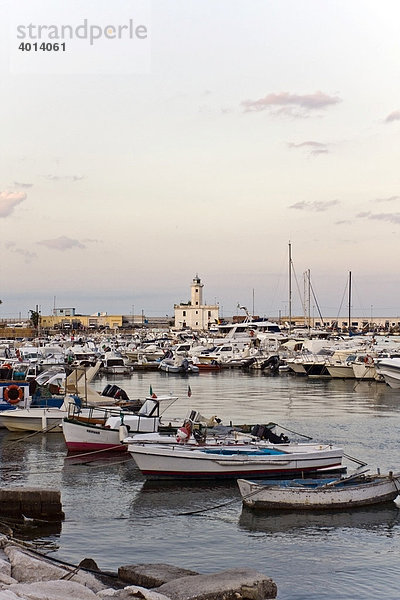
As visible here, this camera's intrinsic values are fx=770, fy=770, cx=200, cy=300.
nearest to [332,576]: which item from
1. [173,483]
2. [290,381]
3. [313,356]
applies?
[173,483]

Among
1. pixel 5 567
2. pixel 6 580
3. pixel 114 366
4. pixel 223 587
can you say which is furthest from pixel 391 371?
pixel 6 580

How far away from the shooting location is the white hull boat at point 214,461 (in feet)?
72.1

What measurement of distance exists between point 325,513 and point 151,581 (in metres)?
7.05

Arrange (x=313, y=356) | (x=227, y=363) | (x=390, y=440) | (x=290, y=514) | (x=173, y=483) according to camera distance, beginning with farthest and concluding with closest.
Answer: (x=227, y=363)
(x=313, y=356)
(x=390, y=440)
(x=173, y=483)
(x=290, y=514)

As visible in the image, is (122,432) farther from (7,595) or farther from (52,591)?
(7,595)

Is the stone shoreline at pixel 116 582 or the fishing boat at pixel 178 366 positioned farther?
the fishing boat at pixel 178 366

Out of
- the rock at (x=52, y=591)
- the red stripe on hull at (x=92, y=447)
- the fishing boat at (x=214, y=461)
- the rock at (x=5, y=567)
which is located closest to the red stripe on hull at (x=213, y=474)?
the fishing boat at (x=214, y=461)

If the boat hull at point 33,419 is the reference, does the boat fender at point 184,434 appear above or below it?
above

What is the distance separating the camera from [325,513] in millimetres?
19016

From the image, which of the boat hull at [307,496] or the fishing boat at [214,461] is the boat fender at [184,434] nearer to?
the fishing boat at [214,461]

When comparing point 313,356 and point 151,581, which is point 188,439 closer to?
point 151,581

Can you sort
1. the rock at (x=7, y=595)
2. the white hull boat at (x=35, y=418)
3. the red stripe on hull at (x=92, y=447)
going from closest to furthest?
the rock at (x=7, y=595) < the red stripe on hull at (x=92, y=447) < the white hull boat at (x=35, y=418)

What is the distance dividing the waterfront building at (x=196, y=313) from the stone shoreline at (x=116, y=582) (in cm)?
13494

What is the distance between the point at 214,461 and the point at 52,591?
1088cm
